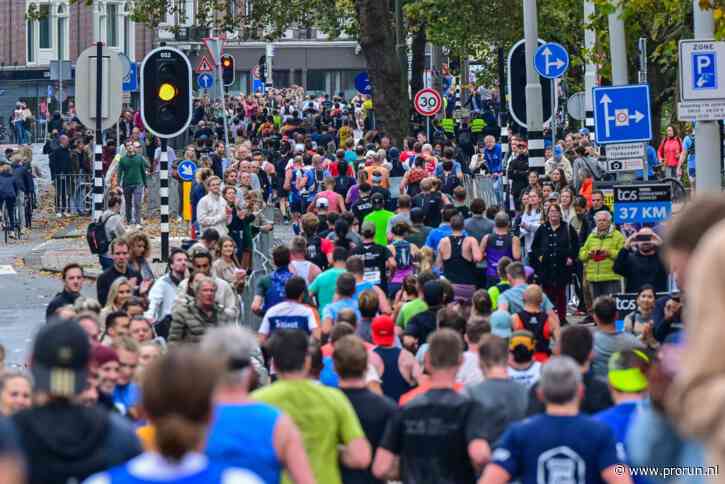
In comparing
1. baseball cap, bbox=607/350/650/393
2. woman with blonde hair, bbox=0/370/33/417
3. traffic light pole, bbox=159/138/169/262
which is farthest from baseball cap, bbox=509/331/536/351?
traffic light pole, bbox=159/138/169/262

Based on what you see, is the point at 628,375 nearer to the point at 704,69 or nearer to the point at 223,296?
the point at 223,296

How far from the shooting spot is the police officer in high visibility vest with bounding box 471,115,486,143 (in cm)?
4694

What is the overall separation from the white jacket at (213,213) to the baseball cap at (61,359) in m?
17.6

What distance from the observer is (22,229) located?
35938 millimetres

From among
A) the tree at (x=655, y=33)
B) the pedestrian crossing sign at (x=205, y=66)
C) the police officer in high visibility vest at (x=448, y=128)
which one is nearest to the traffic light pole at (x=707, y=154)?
the tree at (x=655, y=33)

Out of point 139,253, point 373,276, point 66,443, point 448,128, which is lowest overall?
point 66,443

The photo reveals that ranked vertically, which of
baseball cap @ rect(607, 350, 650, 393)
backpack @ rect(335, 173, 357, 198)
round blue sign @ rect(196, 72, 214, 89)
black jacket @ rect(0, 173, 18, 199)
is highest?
round blue sign @ rect(196, 72, 214, 89)

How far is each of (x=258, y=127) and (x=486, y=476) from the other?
4724cm

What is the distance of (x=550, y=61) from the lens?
2475 cm

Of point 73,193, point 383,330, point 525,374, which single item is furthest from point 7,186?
point 525,374

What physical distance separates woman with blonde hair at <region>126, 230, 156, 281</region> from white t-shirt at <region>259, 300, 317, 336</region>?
3.36 metres

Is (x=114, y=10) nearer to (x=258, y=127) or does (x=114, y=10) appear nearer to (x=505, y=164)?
(x=258, y=127)

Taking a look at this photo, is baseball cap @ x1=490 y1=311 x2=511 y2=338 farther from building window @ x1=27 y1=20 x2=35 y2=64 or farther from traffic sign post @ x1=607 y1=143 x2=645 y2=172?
building window @ x1=27 y1=20 x2=35 y2=64

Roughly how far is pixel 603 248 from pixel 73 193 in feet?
67.9
